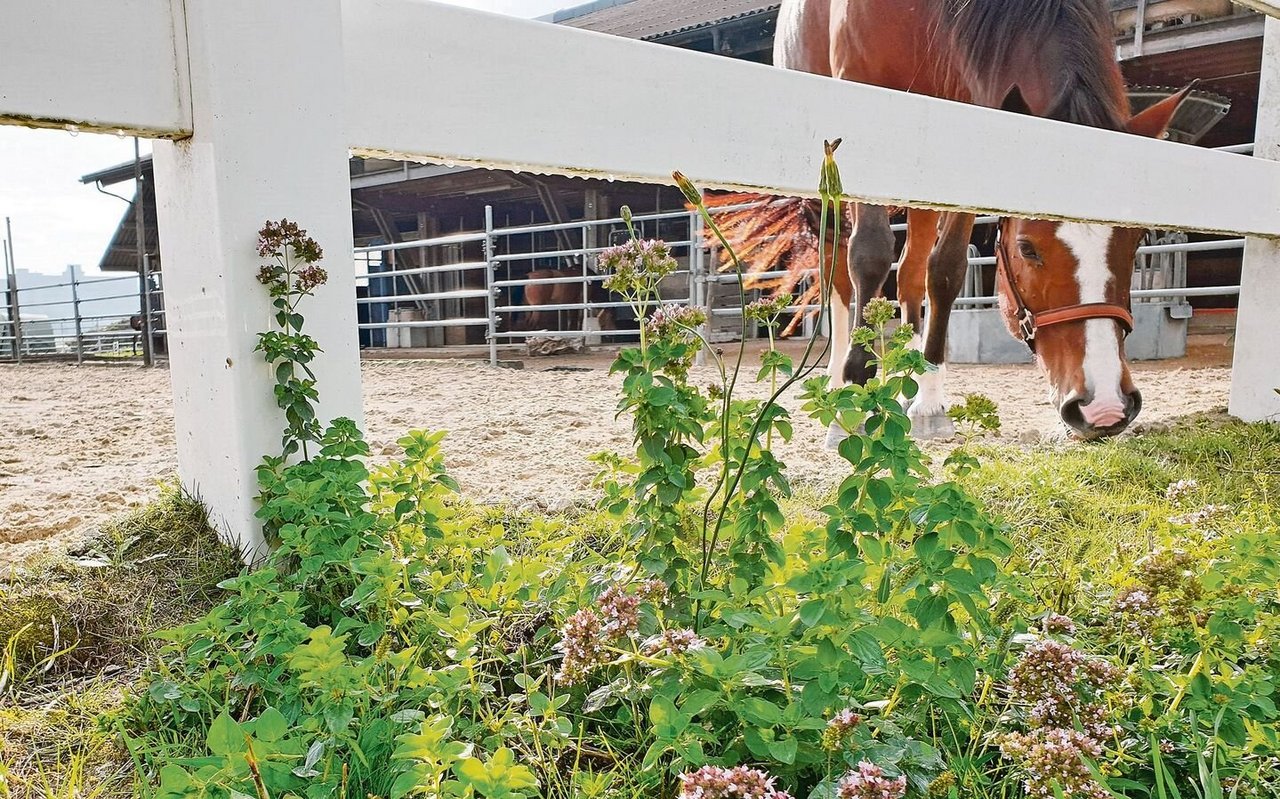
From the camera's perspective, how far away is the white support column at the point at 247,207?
83 centimetres

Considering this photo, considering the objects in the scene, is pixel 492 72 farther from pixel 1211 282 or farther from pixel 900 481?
pixel 1211 282

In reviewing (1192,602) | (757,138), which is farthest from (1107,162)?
(1192,602)

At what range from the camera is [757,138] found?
3.91 feet

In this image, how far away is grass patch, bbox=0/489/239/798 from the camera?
0.68 metres

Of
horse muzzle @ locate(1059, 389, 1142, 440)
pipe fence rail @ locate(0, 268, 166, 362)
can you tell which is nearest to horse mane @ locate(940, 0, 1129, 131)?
horse muzzle @ locate(1059, 389, 1142, 440)

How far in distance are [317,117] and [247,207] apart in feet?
0.44

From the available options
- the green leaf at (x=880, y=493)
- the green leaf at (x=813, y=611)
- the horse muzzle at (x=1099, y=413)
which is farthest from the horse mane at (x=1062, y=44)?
the green leaf at (x=813, y=611)

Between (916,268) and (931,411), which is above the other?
(916,268)

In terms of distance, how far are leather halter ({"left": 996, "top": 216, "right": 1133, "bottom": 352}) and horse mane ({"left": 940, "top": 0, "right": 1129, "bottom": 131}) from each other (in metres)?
0.35

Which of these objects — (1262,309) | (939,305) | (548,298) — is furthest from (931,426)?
(548,298)

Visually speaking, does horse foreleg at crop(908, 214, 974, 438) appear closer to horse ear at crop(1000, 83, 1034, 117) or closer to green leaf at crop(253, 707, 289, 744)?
horse ear at crop(1000, 83, 1034, 117)

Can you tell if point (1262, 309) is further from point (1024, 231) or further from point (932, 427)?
point (932, 427)

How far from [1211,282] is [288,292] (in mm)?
7506

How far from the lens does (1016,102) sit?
2.03m
